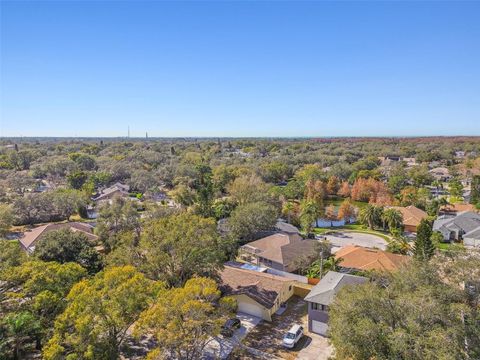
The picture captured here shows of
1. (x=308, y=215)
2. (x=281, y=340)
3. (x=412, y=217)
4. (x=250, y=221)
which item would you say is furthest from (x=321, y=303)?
(x=412, y=217)

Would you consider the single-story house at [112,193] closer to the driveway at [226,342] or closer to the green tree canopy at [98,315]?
the driveway at [226,342]

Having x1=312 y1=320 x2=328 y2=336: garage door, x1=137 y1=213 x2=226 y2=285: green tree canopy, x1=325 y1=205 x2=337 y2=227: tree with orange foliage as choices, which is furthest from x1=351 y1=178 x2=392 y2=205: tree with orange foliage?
x1=137 y1=213 x2=226 y2=285: green tree canopy

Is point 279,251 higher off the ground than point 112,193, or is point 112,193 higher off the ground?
point 279,251

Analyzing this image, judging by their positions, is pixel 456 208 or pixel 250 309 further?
pixel 456 208

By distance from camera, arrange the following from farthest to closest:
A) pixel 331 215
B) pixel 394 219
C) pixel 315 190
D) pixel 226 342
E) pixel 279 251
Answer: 1. pixel 315 190
2. pixel 331 215
3. pixel 394 219
4. pixel 279 251
5. pixel 226 342

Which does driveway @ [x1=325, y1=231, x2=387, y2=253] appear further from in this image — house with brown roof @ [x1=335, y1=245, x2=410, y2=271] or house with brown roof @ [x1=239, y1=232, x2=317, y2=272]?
house with brown roof @ [x1=335, y1=245, x2=410, y2=271]

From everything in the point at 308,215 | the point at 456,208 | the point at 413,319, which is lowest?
the point at 456,208

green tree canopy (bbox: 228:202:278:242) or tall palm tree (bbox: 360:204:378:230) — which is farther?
tall palm tree (bbox: 360:204:378:230)

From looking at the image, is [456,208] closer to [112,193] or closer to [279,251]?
[279,251]
